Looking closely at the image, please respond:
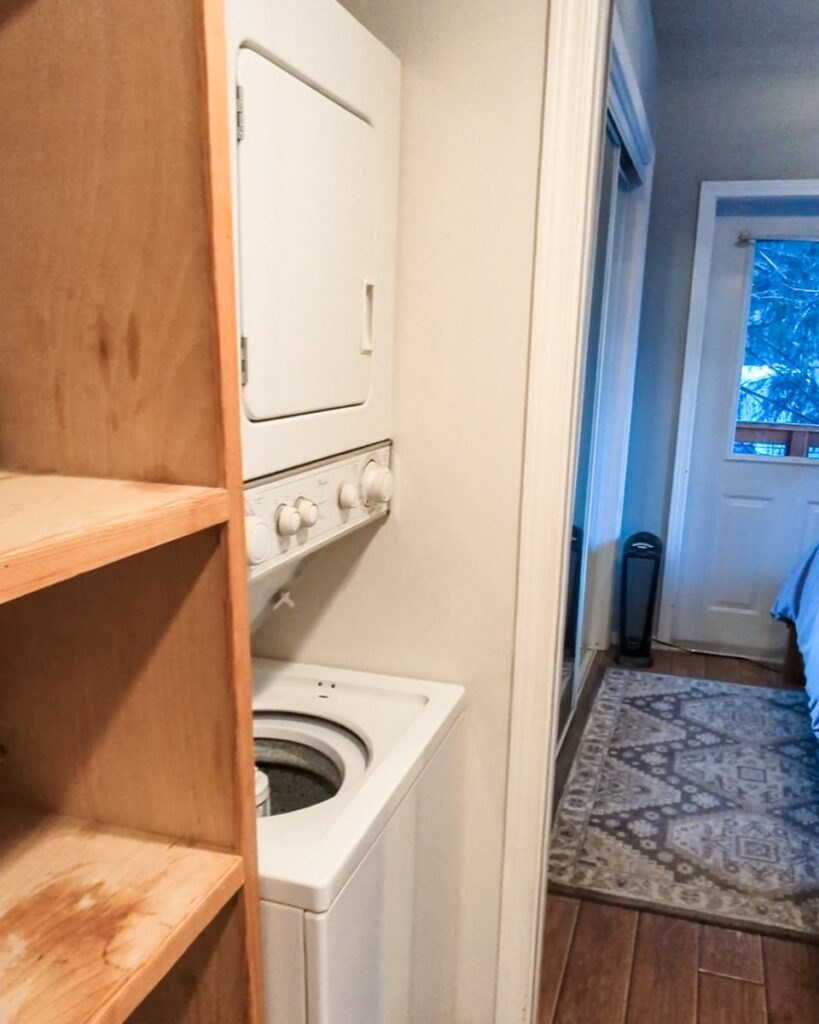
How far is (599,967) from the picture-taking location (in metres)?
1.92

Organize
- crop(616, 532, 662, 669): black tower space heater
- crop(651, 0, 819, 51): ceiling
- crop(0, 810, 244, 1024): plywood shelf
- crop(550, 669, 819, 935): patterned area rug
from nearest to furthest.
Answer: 1. crop(0, 810, 244, 1024): plywood shelf
2. crop(550, 669, 819, 935): patterned area rug
3. crop(651, 0, 819, 51): ceiling
4. crop(616, 532, 662, 669): black tower space heater

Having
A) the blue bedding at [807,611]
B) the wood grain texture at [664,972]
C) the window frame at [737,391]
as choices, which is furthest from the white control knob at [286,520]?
the window frame at [737,391]

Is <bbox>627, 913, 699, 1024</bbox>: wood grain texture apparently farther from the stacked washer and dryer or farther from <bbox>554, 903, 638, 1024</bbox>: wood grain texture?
the stacked washer and dryer

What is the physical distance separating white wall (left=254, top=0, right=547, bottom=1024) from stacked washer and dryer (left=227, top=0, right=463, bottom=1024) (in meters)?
0.05

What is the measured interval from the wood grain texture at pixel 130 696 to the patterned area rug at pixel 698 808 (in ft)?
5.70

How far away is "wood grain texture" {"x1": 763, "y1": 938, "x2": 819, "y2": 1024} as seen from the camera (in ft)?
5.83

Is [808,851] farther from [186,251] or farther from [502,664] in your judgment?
[186,251]

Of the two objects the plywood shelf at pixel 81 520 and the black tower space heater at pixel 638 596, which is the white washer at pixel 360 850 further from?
the black tower space heater at pixel 638 596

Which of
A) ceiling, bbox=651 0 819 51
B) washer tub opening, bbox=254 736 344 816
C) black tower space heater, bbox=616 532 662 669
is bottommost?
black tower space heater, bbox=616 532 662 669

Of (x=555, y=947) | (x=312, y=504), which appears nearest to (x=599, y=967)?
(x=555, y=947)

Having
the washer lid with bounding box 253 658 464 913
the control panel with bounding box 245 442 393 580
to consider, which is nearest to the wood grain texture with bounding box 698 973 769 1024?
the washer lid with bounding box 253 658 464 913

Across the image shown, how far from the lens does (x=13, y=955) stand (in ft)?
2.02

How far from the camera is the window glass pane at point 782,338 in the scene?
11.7 ft

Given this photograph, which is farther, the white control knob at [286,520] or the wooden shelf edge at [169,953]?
the white control knob at [286,520]
